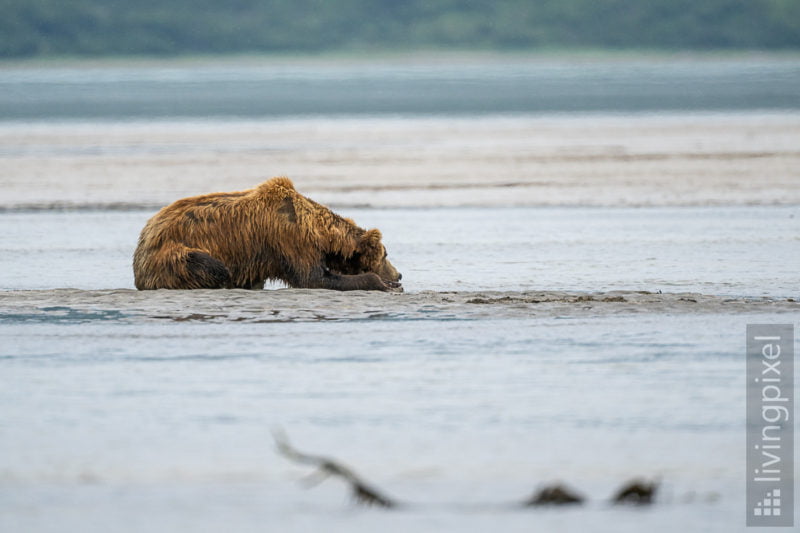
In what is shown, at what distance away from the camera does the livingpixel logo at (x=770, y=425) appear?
527 centimetres

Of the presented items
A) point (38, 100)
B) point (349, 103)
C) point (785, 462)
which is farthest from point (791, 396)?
point (38, 100)

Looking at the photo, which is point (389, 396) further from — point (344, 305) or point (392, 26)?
point (392, 26)

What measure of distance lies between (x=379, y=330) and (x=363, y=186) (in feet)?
39.7

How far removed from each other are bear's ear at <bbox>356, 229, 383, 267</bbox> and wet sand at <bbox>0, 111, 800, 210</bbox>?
757 cm

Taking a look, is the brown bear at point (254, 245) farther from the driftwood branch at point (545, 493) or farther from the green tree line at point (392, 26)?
the green tree line at point (392, 26)

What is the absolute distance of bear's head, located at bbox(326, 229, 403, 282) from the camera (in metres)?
9.40

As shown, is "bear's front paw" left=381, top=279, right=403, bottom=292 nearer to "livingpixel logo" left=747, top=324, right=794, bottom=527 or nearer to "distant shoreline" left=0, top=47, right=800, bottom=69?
"livingpixel logo" left=747, top=324, right=794, bottom=527

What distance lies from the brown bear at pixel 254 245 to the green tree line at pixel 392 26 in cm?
14486

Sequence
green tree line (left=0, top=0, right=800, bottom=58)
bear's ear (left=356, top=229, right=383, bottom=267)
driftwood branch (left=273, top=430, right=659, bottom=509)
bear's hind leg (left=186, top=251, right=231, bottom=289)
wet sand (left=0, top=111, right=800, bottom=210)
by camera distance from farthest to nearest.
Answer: green tree line (left=0, top=0, right=800, bottom=58) < wet sand (left=0, top=111, right=800, bottom=210) < bear's ear (left=356, top=229, right=383, bottom=267) < bear's hind leg (left=186, top=251, right=231, bottom=289) < driftwood branch (left=273, top=430, right=659, bottom=509)

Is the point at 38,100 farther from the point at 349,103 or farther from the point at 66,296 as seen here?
the point at 66,296

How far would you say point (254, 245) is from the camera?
30.2ft

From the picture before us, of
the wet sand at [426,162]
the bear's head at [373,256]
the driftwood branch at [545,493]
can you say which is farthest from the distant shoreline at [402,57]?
the driftwood branch at [545,493]

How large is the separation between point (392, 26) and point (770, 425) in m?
155

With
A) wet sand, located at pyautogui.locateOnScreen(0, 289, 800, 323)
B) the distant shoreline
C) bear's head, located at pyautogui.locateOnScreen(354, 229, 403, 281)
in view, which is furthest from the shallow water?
the distant shoreline
